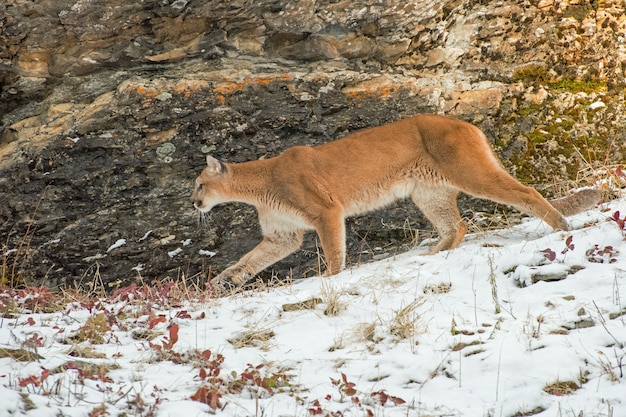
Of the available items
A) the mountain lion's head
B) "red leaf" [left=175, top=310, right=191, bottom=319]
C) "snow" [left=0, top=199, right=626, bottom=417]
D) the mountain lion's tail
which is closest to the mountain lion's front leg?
the mountain lion's head

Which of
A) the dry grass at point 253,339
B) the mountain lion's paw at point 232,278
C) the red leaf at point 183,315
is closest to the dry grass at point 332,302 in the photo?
the dry grass at point 253,339

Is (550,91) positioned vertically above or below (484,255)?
above

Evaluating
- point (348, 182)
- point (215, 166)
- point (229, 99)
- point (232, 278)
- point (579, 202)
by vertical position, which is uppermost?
point (229, 99)

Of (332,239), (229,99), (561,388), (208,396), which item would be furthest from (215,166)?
(561,388)

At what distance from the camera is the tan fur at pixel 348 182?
7789 mm

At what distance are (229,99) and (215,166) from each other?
902mm

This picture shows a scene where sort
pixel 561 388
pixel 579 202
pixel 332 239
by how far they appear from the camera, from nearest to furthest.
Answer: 1. pixel 561 388
2. pixel 579 202
3. pixel 332 239

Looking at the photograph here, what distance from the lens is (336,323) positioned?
5301 mm

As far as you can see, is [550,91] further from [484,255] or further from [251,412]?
[251,412]

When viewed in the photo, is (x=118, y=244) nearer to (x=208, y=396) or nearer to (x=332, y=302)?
(x=332, y=302)

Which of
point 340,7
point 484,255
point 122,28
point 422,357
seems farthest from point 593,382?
point 122,28

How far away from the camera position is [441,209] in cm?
A: 825

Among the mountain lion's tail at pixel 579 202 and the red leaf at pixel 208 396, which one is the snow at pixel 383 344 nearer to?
the red leaf at pixel 208 396

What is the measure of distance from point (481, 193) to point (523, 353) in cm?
347
